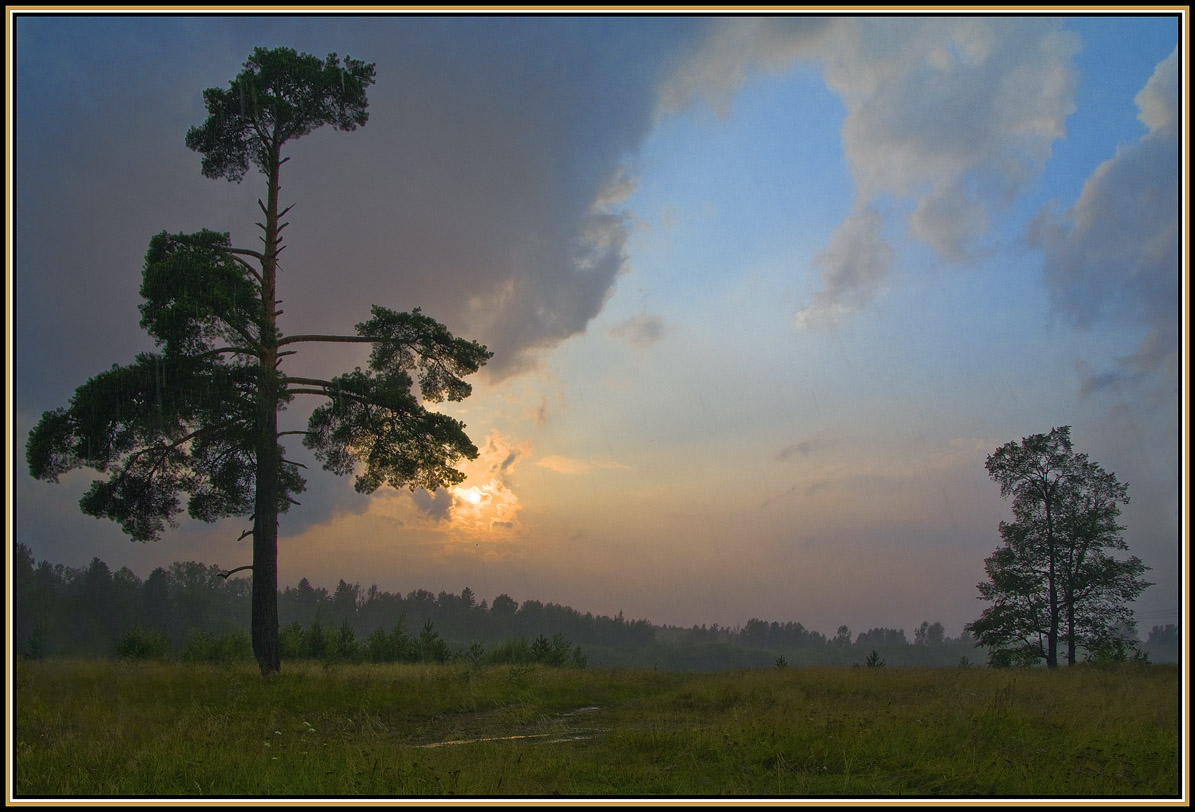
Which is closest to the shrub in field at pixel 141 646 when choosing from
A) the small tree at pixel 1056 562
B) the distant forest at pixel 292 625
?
the distant forest at pixel 292 625

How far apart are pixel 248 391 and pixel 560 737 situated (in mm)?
11157

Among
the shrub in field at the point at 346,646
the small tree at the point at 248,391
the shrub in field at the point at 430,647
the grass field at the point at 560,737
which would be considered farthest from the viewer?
the shrub in field at the point at 346,646

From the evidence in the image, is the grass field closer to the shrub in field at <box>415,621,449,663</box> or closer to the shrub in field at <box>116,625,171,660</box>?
the shrub in field at <box>116,625,171,660</box>

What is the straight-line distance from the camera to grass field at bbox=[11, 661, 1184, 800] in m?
6.24

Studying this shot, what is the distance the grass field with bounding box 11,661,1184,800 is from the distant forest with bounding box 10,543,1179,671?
2355 mm

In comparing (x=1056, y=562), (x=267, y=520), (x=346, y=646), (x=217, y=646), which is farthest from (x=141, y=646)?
(x=1056, y=562)

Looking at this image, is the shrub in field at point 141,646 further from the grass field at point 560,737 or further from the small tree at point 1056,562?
the small tree at point 1056,562

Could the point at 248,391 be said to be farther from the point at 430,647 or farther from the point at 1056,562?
the point at 1056,562

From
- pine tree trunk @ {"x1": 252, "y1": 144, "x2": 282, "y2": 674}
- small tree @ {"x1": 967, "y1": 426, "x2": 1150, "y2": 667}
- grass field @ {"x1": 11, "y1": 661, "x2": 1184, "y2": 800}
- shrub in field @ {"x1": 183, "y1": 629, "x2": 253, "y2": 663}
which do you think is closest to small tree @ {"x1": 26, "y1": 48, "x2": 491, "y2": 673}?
pine tree trunk @ {"x1": 252, "y1": 144, "x2": 282, "y2": 674}

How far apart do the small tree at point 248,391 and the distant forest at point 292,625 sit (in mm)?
2381

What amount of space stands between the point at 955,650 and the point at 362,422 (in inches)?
8094

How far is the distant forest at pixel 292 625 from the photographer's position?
20.2 metres

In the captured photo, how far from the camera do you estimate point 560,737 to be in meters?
9.28
